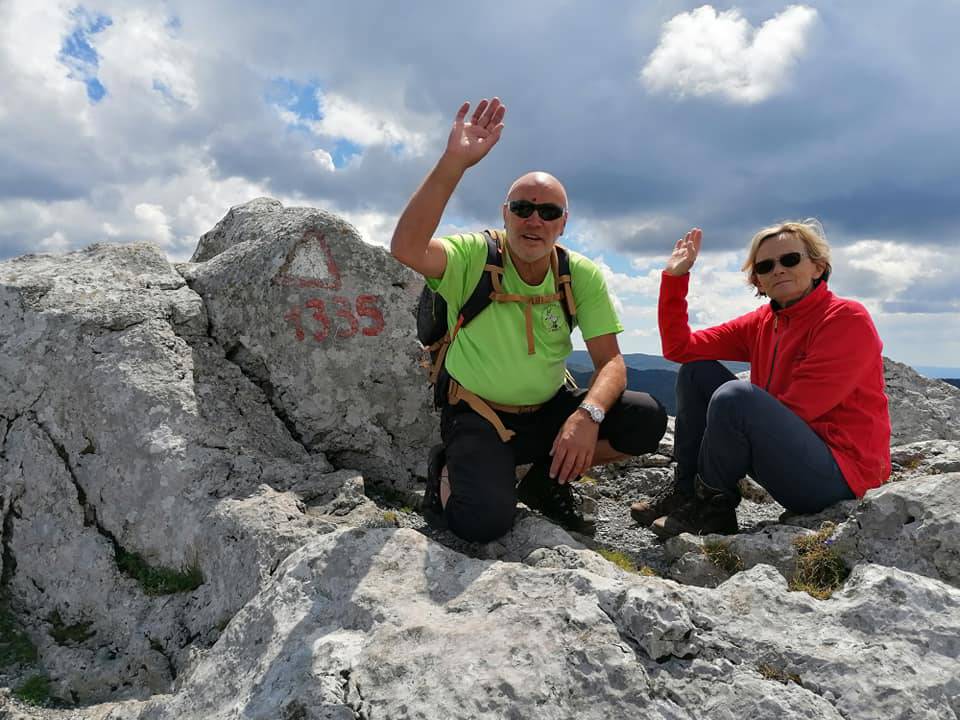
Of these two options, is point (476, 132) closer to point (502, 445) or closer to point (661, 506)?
point (502, 445)

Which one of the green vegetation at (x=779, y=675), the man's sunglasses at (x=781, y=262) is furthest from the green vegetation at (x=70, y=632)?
the man's sunglasses at (x=781, y=262)

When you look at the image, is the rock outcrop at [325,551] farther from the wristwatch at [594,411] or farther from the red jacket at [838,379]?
the wristwatch at [594,411]

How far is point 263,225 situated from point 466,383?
4.09 m

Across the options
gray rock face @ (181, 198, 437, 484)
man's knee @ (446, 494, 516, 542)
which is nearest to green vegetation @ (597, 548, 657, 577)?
man's knee @ (446, 494, 516, 542)

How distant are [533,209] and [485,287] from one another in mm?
786

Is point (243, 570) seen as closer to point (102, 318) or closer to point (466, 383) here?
point (466, 383)

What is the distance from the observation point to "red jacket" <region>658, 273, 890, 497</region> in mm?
5605

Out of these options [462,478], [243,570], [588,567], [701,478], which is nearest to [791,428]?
[701,478]

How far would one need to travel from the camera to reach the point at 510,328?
5988mm

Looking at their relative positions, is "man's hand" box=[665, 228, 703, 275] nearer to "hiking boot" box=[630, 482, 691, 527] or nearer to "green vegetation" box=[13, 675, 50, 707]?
"hiking boot" box=[630, 482, 691, 527]

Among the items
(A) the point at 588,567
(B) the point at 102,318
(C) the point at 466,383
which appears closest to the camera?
(A) the point at 588,567

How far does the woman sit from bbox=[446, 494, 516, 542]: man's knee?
1752mm

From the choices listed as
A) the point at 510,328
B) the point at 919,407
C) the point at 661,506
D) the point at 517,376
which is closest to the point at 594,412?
the point at 517,376

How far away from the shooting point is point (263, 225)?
8.59 metres
